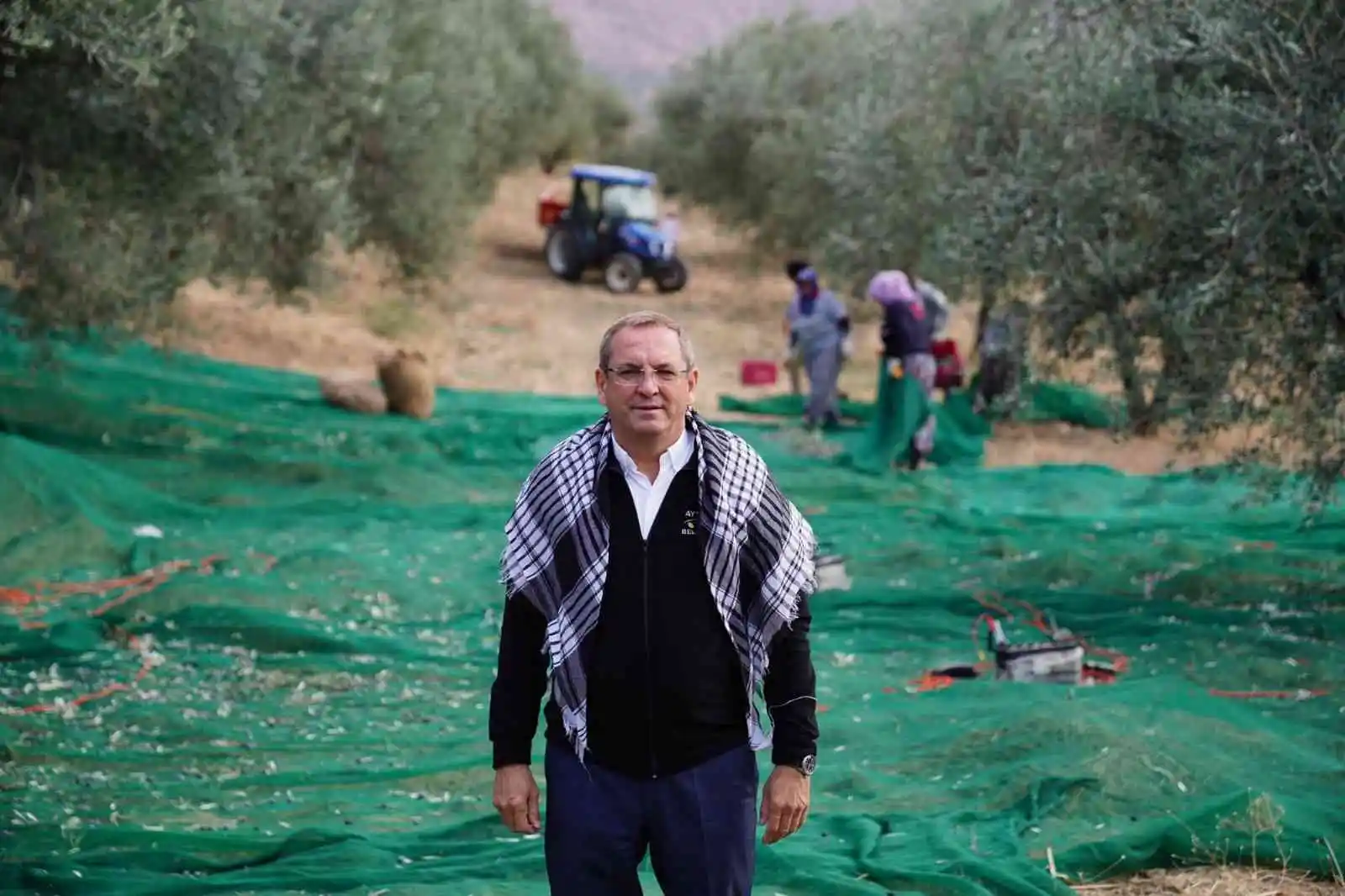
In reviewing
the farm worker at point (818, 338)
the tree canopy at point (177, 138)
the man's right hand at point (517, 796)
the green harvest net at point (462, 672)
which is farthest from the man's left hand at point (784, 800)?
the farm worker at point (818, 338)

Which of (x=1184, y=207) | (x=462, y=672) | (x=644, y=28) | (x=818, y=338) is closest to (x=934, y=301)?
(x=818, y=338)

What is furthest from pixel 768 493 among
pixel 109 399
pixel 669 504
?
pixel 109 399

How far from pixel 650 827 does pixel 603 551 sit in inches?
19.5

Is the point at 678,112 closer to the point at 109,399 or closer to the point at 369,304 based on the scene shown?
the point at 369,304

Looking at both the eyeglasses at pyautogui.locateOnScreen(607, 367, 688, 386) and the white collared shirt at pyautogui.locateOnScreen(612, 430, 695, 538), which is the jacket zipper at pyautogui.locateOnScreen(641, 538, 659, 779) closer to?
the white collared shirt at pyautogui.locateOnScreen(612, 430, 695, 538)

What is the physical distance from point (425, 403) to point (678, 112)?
60.4 ft

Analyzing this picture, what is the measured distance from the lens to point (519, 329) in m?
24.6

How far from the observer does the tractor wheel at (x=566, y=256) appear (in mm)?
28625

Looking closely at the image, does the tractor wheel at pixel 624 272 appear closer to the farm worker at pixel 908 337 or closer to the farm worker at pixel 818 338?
the farm worker at pixel 818 338

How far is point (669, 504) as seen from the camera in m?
3.13

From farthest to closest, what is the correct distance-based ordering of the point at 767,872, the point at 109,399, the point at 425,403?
1. the point at 425,403
2. the point at 109,399
3. the point at 767,872

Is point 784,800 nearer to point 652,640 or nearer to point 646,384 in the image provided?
point 652,640

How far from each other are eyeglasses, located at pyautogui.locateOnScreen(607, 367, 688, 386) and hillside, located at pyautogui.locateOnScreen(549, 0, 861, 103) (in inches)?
2885

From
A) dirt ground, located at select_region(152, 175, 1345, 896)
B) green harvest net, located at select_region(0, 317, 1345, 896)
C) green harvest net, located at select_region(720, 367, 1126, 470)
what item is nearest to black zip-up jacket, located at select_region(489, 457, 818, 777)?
green harvest net, located at select_region(0, 317, 1345, 896)
